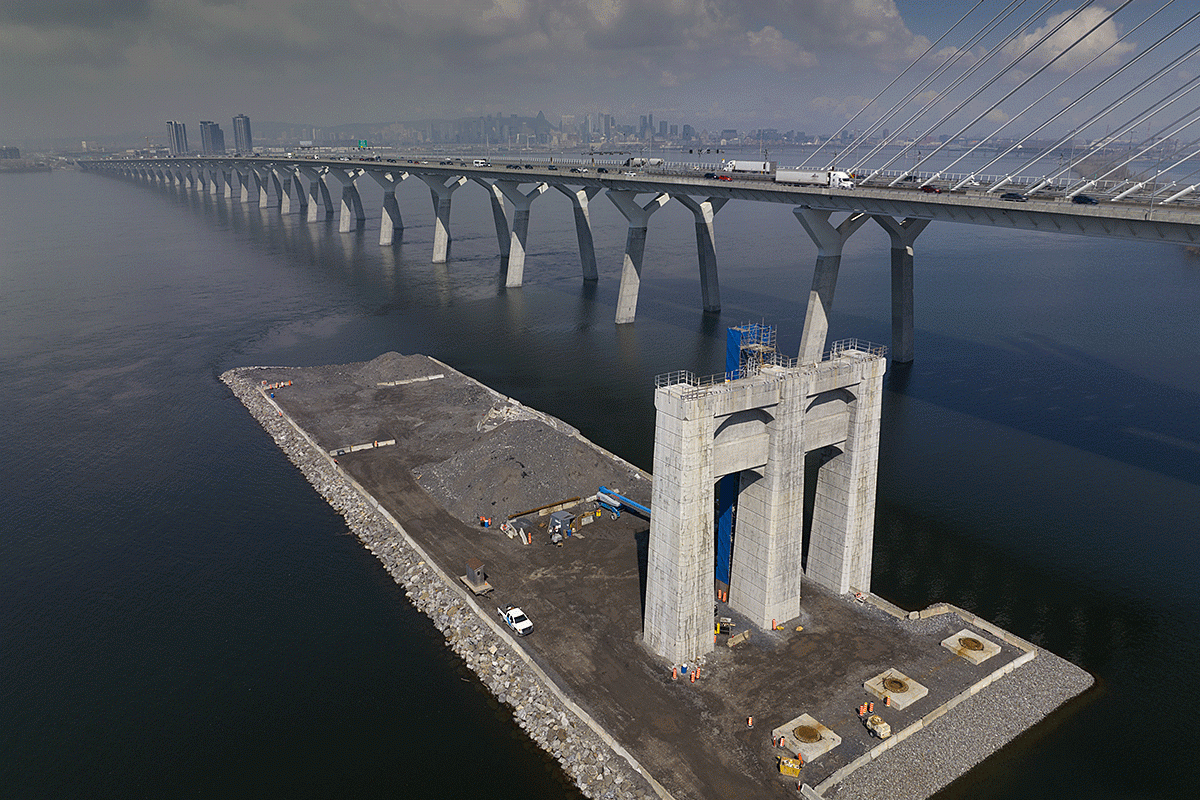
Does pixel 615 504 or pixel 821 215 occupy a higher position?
pixel 821 215

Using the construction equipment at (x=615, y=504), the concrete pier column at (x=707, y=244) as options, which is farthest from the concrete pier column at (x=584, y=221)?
the construction equipment at (x=615, y=504)

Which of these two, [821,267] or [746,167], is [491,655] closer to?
[821,267]

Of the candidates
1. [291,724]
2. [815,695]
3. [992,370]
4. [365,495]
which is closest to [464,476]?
[365,495]

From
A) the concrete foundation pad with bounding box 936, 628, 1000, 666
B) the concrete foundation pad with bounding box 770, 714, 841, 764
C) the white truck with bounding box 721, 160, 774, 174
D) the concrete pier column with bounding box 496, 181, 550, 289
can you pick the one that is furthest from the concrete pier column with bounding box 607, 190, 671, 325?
the concrete foundation pad with bounding box 770, 714, 841, 764

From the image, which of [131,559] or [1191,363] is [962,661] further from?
[1191,363]

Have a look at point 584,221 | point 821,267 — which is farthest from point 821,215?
point 584,221

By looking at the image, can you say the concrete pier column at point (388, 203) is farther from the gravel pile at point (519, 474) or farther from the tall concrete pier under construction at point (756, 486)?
the tall concrete pier under construction at point (756, 486)

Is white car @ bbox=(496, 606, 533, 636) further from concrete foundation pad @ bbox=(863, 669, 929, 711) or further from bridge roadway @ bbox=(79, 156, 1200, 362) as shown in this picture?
bridge roadway @ bbox=(79, 156, 1200, 362)
